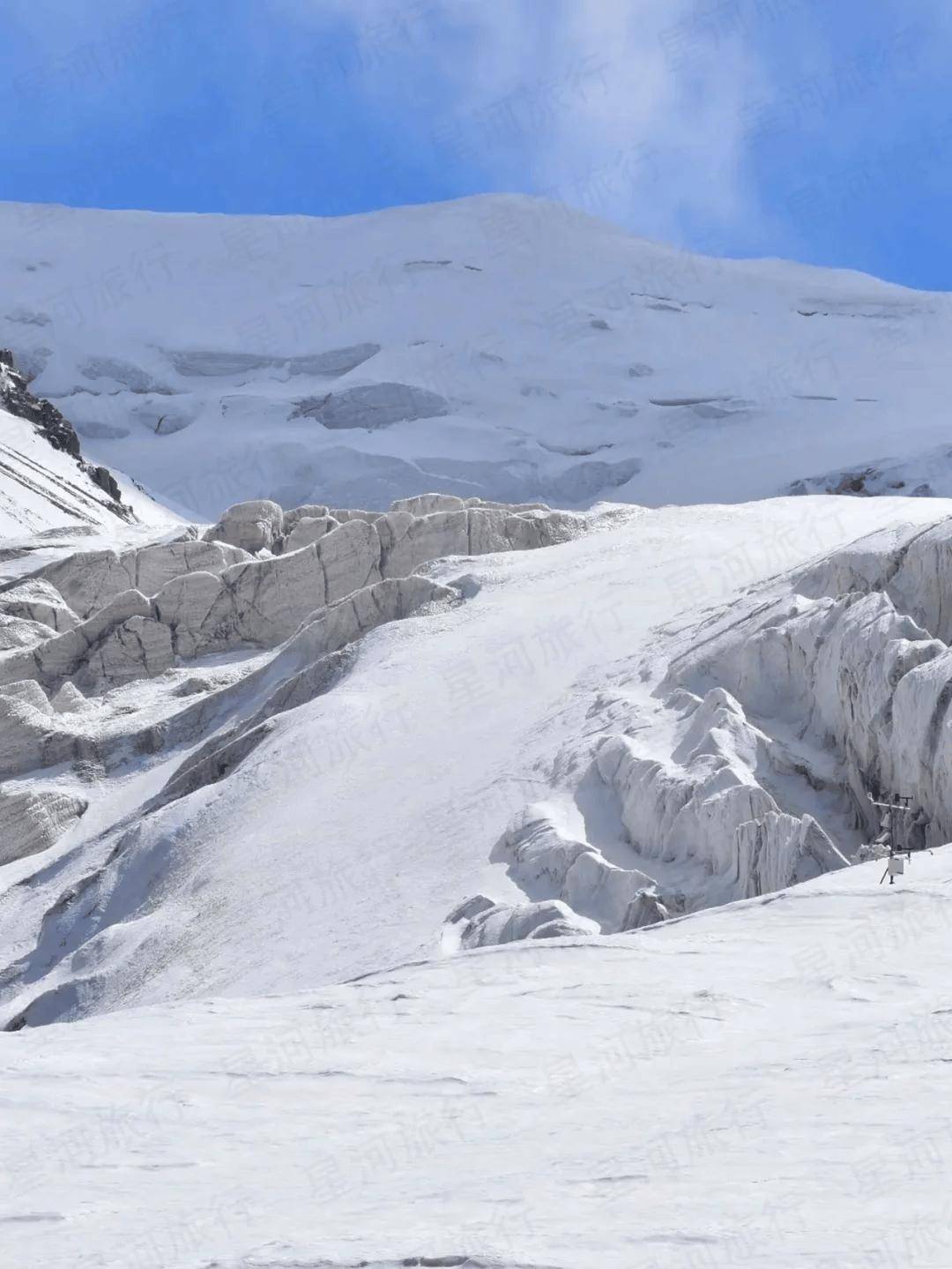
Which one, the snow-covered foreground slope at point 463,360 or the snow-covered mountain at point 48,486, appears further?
the snow-covered foreground slope at point 463,360

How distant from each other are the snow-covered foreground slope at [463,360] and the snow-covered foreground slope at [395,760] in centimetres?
6720

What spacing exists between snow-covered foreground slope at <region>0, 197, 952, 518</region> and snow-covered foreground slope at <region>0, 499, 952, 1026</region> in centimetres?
6720

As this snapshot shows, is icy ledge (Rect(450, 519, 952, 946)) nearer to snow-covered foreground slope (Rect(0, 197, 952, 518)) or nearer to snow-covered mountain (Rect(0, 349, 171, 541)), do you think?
snow-covered mountain (Rect(0, 349, 171, 541))

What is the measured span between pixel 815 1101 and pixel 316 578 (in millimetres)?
34487

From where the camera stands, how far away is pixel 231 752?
2952 centimetres

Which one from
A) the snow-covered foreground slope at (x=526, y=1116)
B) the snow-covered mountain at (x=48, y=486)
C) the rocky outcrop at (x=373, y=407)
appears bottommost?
the snow-covered foreground slope at (x=526, y=1116)

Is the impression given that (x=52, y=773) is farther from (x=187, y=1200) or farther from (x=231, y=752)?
(x=187, y=1200)

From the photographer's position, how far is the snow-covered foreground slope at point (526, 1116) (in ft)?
23.8

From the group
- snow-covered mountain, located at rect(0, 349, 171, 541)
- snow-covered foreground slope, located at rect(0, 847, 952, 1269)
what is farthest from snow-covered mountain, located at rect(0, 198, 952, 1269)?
snow-covered mountain, located at rect(0, 349, 171, 541)

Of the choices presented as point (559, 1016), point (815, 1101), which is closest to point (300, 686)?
point (559, 1016)

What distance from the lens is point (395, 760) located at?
83.9 ft

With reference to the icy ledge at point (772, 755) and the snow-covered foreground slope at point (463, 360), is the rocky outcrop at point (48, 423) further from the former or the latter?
the icy ledge at point (772, 755)

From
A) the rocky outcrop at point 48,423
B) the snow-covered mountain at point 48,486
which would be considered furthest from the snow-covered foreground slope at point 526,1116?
the rocky outcrop at point 48,423

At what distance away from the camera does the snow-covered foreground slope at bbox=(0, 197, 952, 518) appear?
4569 inches
